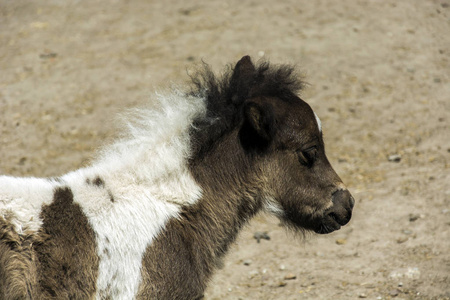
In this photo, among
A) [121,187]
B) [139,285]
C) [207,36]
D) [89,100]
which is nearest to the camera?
[139,285]

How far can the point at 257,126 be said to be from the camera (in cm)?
367

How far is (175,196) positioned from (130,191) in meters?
0.32

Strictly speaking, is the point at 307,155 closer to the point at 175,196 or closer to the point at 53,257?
the point at 175,196

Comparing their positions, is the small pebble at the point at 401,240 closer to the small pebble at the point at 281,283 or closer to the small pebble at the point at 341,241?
the small pebble at the point at 341,241

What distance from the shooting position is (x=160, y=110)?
3896 mm

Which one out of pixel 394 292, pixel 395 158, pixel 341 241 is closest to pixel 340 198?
pixel 394 292

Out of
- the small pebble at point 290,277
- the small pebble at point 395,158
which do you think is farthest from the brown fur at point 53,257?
the small pebble at point 395,158

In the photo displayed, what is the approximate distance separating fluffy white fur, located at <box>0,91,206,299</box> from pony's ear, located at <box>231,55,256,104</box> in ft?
0.86

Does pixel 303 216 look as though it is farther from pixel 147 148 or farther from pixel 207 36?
pixel 207 36

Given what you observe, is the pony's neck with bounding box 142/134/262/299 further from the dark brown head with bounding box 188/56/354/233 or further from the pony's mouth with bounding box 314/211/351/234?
the pony's mouth with bounding box 314/211/351/234

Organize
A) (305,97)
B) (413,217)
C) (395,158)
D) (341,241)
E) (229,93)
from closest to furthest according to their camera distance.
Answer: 1. (229,93)
2. (341,241)
3. (413,217)
4. (305,97)
5. (395,158)

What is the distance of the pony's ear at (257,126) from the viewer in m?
3.63

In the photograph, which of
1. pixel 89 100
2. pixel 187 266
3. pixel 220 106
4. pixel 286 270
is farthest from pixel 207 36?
pixel 187 266

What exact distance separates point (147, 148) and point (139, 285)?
97 cm
